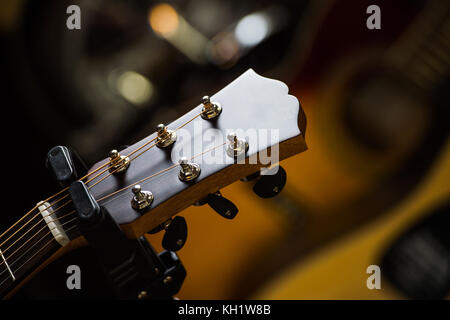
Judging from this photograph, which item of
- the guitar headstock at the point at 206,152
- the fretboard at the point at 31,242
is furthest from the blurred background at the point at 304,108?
the guitar headstock at the point at 206,152

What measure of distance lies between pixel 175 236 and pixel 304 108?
0.74 meters

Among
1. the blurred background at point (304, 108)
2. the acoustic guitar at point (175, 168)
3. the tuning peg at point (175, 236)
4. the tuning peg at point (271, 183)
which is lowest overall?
the tuning peg at point (175, 236)

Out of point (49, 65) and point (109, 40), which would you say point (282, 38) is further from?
point (49, 65)

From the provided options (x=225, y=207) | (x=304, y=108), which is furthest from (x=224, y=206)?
(x=304, y=108)

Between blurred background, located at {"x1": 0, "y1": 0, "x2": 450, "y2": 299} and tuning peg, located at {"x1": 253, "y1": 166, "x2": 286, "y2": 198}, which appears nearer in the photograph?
tuning peg, located at {"x1": 253, "y1": 166, "x2": 286, "y2": 198}

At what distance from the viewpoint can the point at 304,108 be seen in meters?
1.25

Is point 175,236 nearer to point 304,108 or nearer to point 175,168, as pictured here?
point 175,168

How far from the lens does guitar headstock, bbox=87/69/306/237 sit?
61 centimetres

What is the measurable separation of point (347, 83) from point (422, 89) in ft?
0.65

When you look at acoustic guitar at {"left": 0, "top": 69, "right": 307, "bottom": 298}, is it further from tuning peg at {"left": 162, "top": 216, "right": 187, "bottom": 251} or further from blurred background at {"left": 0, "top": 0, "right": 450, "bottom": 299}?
blurred background at {"left": 0, "top": 0, "right": 450, "bottom": 299}

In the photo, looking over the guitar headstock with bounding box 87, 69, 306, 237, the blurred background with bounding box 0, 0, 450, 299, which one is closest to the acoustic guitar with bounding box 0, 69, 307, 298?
the guitar headstock with bounding box 87, 69, 306, 237

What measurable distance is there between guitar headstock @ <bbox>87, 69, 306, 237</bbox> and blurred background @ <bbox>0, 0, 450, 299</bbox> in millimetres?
599

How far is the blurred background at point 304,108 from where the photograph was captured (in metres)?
1.13

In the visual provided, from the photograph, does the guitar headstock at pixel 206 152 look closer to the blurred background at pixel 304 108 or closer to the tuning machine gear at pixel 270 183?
the tuning machine gear at pixel 270 183
